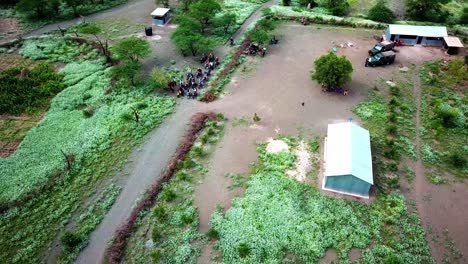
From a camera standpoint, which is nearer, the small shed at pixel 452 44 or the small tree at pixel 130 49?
the small tree at pixel 130 49

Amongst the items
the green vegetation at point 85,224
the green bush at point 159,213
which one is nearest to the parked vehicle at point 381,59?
the green bush at point 159,213

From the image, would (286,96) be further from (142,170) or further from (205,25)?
(205,25)

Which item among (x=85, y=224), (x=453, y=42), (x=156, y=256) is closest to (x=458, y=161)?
(x=453, y=42)

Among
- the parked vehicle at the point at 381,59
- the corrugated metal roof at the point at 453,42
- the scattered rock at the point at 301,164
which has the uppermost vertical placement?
the corrugated metal roof at the point at 453,42

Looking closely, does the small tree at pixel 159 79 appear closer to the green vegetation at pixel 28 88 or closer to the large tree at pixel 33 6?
the green vegetation at pixel 28 88

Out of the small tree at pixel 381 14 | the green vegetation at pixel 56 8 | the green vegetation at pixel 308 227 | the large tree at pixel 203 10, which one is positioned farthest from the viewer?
the small tree at pixel 381 14

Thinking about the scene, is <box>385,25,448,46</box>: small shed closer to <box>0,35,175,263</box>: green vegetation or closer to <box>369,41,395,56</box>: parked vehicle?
<box>369,41,395,56</box>: parked vehicle
